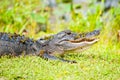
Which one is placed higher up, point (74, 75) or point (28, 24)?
point (74, 75)

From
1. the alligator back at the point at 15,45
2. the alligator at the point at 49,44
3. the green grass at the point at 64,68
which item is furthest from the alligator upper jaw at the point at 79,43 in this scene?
→ the alligator back at the point at 15,45

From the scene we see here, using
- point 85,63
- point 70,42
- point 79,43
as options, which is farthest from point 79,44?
point 85,63

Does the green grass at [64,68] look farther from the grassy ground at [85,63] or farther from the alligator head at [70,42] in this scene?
the alligator head at [70,42]

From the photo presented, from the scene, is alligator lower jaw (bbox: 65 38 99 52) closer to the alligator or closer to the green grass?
the alligator

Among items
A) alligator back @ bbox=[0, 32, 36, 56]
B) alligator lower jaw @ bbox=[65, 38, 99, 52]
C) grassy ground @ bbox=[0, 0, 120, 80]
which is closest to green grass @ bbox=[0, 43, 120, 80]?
grassy ground @ bbox=[0, 0, 120, 80]

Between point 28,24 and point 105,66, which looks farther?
point 28,24

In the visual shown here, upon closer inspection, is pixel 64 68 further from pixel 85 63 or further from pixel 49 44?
pixel 49 44

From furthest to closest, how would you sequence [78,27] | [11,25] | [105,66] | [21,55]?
[11,25] < [78,27] < [21,55] < [105,66]

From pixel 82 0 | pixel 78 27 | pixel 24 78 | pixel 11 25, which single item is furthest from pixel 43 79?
pixel 82 0

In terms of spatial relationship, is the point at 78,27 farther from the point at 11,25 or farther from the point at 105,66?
the point at 105,66
